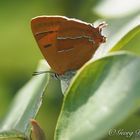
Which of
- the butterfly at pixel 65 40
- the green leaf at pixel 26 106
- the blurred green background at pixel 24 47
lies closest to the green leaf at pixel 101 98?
the green leaf at pixel 26 106

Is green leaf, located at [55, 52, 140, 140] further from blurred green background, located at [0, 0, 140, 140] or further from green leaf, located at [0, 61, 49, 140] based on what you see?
blurred green background, located at [0, 0, 140, 140]

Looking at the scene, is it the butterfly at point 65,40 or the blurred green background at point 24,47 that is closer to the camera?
the butterfly at point 65,40

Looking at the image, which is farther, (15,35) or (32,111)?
(15,35)

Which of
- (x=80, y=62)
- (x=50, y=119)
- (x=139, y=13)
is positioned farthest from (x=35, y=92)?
(x=50, y=119)

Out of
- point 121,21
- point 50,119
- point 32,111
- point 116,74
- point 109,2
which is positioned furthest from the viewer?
point 50,119

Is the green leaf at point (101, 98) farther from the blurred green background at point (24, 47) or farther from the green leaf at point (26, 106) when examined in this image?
the blurred green background at point (24, 47)

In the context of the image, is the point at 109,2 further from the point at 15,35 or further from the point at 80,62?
the point at 15,35

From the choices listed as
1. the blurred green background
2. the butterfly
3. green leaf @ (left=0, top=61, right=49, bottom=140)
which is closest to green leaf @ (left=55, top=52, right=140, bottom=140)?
green leaf @ (left=0, top=61, right=49, bottom=140)
